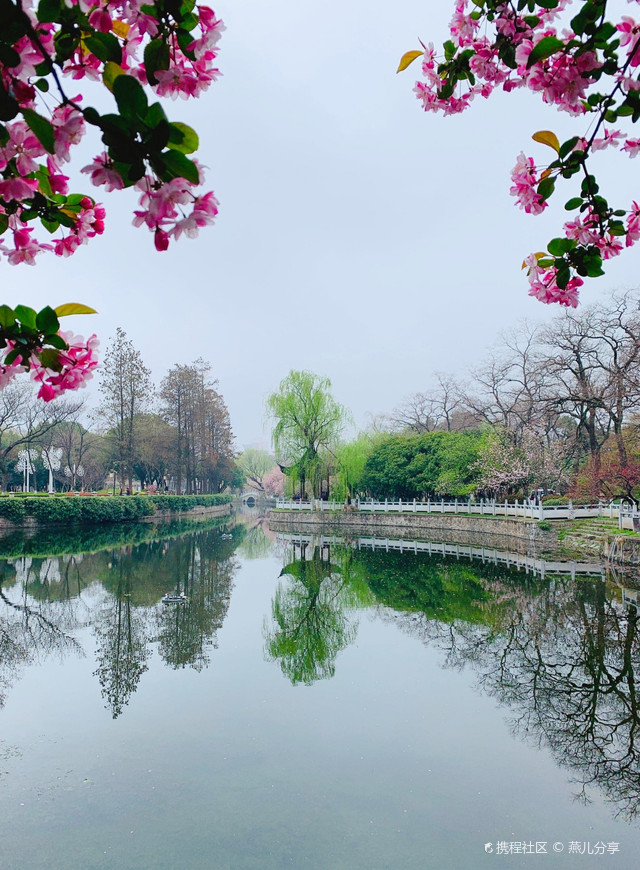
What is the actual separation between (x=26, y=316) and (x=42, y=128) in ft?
1.19

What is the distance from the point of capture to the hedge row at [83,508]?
20.9 meters

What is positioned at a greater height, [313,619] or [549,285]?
[549,285]

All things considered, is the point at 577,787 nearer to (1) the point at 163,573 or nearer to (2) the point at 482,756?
(2) the point at 482,756

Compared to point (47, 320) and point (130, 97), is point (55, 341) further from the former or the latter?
point (130, 97)

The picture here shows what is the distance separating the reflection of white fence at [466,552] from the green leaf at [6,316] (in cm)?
1362

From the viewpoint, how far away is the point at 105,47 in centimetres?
106

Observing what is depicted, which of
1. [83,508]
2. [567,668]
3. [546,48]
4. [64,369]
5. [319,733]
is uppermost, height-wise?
[546,48]

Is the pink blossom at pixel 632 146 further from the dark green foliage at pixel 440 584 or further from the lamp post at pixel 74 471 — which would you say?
the lamp post at pixel 74 471

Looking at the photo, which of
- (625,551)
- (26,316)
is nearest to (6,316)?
(26,316)

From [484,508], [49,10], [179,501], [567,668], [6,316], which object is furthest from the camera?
[179,501]

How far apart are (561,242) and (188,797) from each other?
468cm

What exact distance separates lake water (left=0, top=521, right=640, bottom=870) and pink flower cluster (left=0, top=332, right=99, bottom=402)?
3649 mm

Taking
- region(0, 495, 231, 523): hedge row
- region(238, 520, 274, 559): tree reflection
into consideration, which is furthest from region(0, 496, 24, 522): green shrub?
region(238, 520, 274, 559): tree reflection

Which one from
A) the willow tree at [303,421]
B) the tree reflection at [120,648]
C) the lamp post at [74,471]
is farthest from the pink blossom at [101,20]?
the lamp post at [74,471]
